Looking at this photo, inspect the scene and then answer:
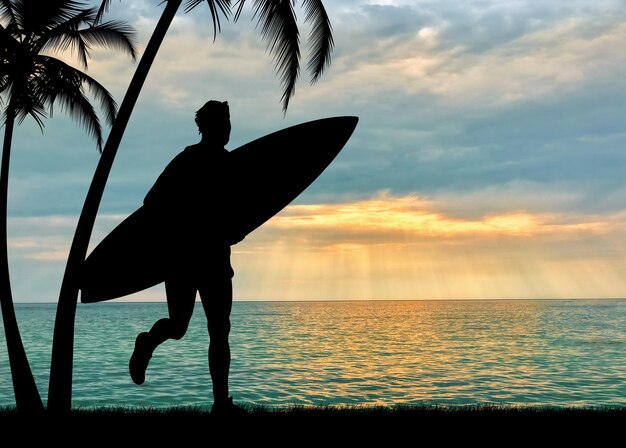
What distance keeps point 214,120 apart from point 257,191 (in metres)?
0.80

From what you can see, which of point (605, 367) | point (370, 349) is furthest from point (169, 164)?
point (370, 349)

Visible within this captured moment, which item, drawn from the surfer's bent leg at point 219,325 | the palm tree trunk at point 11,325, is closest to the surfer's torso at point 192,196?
the surfer's bent leg at point 219,325

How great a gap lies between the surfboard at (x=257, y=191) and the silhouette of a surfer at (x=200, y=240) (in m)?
0.36

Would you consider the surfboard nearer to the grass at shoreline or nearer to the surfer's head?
the surfer's head

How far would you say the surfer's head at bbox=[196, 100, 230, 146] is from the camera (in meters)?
5.61

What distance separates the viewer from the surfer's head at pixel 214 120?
5.61 m

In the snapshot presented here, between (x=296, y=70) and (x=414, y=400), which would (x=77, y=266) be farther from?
(x=414, y=400)

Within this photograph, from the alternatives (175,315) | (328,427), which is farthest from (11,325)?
(328,427)

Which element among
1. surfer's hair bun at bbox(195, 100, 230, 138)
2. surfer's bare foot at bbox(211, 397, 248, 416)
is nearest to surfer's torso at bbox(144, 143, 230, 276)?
surfer's hair bun at bbox(195, 100, 230, 138)

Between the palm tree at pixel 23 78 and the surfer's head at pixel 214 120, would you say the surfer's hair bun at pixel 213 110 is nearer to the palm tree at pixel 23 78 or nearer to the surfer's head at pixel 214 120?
the surfer's head at pixel 214 120

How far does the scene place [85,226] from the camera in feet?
20.2

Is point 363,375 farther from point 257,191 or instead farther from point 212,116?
point 212,116

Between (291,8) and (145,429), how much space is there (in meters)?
4.77

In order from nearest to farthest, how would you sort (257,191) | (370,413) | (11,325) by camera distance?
(257,191), (370,413), (11,325)
